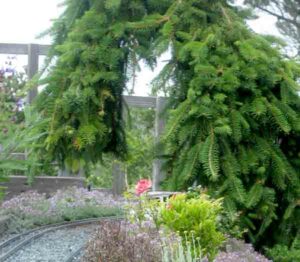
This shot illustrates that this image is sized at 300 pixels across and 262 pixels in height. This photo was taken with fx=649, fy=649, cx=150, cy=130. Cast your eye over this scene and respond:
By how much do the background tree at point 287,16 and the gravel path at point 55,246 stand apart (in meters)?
5.23

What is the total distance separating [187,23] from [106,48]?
65 centimetres

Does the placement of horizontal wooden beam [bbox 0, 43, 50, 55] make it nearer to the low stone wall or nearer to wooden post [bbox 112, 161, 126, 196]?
the low stone wall

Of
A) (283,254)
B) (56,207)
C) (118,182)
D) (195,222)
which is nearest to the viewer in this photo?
(195,222)

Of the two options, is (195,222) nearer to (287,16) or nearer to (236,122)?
(236,122)

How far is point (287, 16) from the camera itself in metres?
9.44

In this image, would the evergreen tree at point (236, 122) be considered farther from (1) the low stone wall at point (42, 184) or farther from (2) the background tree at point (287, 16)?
(2) the background tree at point (287, 16)

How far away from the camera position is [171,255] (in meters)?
3.26

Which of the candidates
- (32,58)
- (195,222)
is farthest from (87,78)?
(32,58)

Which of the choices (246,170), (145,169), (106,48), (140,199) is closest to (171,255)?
(140,199)

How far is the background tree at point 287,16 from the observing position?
9305 millimetres

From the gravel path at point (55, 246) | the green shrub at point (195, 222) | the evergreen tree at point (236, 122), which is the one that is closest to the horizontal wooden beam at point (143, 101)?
the evergreen tree at point (236, 122)

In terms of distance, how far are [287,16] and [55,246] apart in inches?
241

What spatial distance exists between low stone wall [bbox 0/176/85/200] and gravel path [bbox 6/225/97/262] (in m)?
1.28

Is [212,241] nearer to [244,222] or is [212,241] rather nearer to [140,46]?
[244,222]
